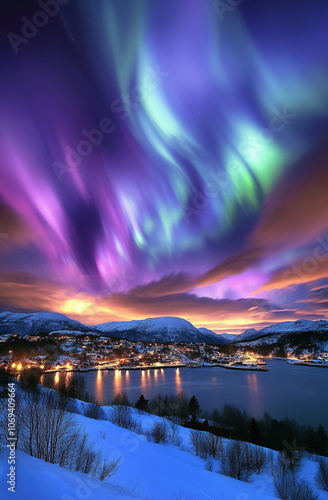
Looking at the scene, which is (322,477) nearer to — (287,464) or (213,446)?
(287,464)

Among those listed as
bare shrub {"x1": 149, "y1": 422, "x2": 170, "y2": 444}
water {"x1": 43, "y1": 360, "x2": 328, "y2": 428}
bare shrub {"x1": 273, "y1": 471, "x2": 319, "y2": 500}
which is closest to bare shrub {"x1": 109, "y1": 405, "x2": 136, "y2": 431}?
bare shrub {"x1": 149, "y1": 422, "x2": 170, "y2": 444}

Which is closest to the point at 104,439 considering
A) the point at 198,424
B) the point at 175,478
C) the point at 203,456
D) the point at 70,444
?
the point at 175,478

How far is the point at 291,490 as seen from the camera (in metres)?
16.6

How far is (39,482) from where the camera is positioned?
6.29m

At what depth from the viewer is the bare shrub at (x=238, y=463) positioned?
63.6 ft

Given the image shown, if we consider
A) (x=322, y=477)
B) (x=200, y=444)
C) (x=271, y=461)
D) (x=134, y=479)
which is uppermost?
(x=134, y=479)

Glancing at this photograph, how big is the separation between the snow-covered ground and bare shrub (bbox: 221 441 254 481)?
0.74 m

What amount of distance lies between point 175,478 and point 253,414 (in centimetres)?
4111

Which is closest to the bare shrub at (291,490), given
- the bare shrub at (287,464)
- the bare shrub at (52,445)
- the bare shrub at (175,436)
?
the bare shrub at (287,464)

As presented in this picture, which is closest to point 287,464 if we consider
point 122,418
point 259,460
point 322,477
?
point 322,477

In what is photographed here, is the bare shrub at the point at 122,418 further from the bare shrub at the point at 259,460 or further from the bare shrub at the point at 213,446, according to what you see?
the bare shrub at the point at 259,460

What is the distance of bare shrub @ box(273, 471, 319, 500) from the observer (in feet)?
51.6

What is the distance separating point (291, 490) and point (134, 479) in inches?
439

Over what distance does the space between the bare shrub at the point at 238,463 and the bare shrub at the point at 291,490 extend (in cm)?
202
